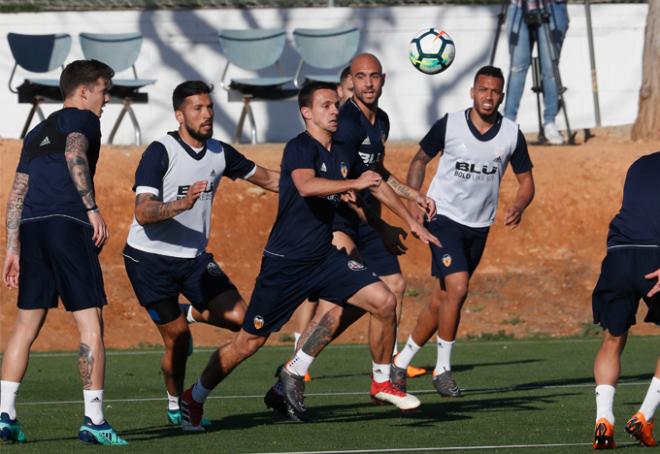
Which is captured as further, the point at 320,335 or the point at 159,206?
the point at 320,335

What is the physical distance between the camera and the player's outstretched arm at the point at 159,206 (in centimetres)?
920

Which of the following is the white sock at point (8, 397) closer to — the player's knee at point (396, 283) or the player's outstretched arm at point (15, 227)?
the player's outstretched arm at point (15, 227)

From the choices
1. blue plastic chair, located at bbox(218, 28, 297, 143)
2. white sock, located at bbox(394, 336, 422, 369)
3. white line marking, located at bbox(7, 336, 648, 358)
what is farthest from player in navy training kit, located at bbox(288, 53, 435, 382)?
blue plastic chair, located at bbox(218, 28, 297, 143)

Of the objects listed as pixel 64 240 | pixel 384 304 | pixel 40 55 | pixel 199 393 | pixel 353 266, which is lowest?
pixel 199 393

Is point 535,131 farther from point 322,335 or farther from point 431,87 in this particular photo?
point 322,335

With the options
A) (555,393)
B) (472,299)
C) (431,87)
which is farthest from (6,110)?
(555,393)

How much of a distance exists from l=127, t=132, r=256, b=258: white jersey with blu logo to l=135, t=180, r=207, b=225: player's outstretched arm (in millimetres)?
106

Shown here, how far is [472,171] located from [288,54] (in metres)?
10.6

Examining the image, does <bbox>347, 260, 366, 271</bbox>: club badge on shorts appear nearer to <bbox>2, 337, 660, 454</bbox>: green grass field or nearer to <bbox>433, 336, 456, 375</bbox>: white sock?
<bbox>2, 337, 660, 454</bbox>: green grass field

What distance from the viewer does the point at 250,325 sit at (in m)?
9.97

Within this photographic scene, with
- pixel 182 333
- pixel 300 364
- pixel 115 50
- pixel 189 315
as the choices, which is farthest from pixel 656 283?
pixel 115 50

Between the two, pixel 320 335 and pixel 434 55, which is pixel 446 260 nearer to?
pixel 320 335

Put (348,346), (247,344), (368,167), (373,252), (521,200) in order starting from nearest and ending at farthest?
(247,344)
(368,167)
(521,200)
(373,252)
(348,346)

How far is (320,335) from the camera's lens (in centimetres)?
1023
